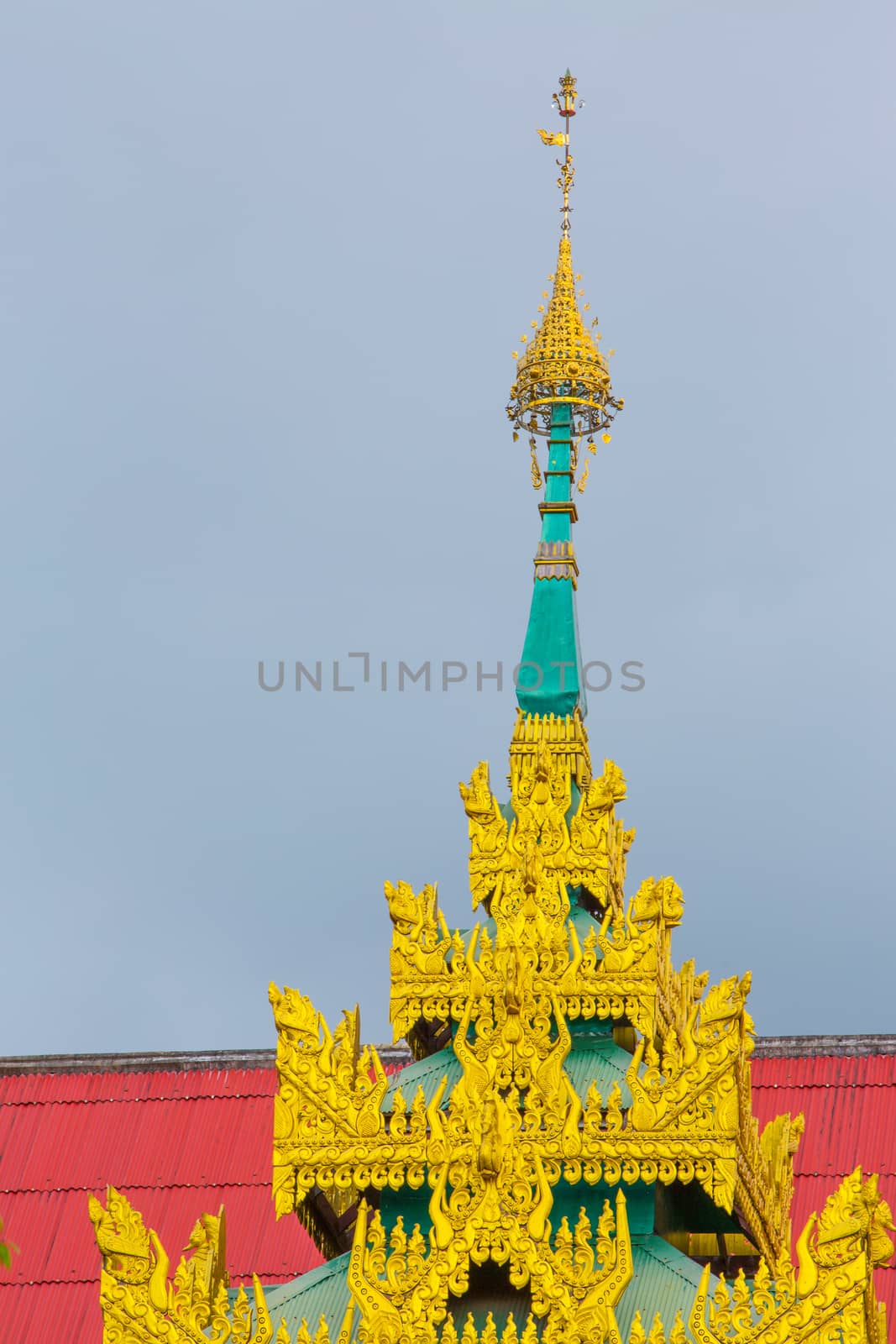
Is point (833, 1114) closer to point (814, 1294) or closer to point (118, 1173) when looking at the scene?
point (118, 1173)

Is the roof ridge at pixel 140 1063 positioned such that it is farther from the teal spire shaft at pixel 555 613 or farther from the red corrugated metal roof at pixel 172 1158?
the teal spire shaft at pixel 555 613

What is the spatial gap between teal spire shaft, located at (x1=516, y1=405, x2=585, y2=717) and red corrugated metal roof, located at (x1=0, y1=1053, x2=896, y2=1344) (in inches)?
250

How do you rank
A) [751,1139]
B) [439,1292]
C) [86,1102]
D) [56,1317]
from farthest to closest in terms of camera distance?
1. [86,1102]
2. [56,1317]
3. [751,1139]
4. [439,1292]

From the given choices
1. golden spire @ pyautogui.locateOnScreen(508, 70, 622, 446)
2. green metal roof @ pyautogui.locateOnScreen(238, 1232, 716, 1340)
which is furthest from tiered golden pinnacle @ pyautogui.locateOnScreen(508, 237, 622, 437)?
green metal roof @ pyautogui.locateOnScreen(238, 1232, 716, 1340)

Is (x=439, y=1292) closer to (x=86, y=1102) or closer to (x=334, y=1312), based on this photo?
(x=334, y=1312)

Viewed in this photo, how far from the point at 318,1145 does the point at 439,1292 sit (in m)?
1.41

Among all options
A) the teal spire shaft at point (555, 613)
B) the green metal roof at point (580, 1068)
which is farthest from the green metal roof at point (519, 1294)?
the teal spire shaft at point (555, 613)

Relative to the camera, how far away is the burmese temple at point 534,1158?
1466 centimetres

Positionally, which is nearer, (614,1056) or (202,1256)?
(202,1256)

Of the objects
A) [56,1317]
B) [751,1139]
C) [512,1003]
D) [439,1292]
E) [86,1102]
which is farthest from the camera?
[86,1102]

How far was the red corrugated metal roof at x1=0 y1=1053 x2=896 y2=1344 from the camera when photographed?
73.6ft

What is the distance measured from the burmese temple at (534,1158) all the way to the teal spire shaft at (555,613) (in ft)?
2.13

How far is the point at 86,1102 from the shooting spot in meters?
24.2

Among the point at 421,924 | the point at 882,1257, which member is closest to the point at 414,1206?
the point at 421,924
